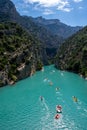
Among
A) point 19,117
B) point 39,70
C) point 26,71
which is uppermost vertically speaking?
point 19,117

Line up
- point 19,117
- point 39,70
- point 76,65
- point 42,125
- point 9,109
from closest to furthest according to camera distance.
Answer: point 42,125, point 19,117, point 9,109, point 76,65, point 39,70

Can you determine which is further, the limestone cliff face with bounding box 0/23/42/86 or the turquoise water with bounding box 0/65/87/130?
the limestone cliff face with bounding box 0/23/42/86

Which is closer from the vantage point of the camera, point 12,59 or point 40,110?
point 40,110

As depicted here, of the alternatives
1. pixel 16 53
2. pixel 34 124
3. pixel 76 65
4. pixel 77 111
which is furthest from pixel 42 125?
pixel 76 65

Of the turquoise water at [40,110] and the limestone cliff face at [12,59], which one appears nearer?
the turquoise water at [40,110]

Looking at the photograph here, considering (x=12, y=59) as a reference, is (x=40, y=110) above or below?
below

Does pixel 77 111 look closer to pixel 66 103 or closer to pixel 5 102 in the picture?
pixel 66 103

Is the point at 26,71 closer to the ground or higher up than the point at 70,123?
closer to the ground

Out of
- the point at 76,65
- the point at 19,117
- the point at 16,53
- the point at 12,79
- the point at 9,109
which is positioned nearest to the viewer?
the point at 19,117

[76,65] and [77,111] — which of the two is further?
[76,65]
